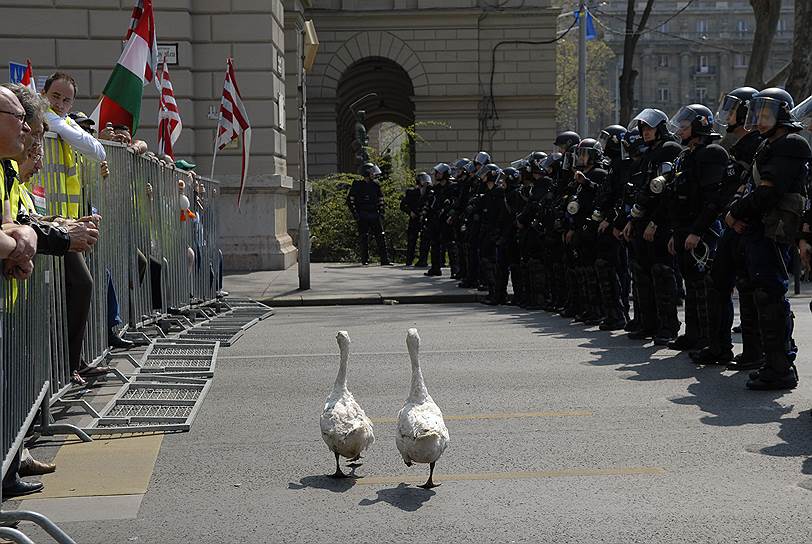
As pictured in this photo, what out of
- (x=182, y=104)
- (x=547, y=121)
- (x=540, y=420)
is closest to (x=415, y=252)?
(x=182, y=104)

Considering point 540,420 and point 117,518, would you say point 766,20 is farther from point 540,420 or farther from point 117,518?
point 117,518

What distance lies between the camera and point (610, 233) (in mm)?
13000

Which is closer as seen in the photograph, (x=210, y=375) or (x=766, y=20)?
(x=210, y=375)

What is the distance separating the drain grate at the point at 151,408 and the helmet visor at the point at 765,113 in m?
4.36

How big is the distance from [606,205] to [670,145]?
1.71 metres

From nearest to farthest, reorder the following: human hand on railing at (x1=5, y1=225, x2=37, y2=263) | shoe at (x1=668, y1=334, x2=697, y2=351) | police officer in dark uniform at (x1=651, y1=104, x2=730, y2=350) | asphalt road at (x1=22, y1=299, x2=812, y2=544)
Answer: human hand on railing at (x1=5, y1=225, x2=37, y2=263) < asphalt road at (x1=22, y1=299, x2=812, y2=544) < police officer in dark uniform at (x1=651, y1=104, x2=730, y2=350) < shoe at (x1=668, y1=334, x2=697, y2=351)

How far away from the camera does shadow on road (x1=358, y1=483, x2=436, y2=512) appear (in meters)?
5.73

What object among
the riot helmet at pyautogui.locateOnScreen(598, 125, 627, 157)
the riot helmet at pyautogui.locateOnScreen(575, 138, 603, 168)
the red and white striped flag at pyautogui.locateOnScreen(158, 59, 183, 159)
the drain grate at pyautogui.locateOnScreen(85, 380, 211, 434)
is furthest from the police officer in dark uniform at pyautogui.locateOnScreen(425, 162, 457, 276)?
the drain grate at pyautogui.locateOnScreen(85, 380, 211, 434)

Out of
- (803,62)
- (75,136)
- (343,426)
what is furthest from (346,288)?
(343,426)

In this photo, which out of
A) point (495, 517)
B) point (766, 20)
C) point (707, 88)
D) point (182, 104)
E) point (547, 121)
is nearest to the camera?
point (495, 517)

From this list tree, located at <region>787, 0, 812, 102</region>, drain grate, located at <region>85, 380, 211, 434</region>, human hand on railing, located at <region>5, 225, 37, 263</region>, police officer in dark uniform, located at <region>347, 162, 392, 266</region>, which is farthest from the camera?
police officer in dark uniform, located at <region>347, 162, 392, 266</region>

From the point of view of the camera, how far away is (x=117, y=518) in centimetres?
559

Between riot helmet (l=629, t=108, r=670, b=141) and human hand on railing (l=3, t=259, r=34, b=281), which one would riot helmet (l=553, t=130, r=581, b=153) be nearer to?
riot helmet (l=629, t=108, r=670, b=141)

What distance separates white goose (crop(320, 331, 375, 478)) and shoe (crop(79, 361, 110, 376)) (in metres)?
2.72
